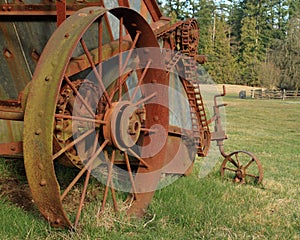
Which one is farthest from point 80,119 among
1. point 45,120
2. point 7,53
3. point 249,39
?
point 249,39

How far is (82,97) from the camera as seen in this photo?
3574 millimetres

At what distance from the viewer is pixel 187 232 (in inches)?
147

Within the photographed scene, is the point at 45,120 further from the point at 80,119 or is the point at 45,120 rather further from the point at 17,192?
the point at 17,192

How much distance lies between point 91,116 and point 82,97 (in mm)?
170

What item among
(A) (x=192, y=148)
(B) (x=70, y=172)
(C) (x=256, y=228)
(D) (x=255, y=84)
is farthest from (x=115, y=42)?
(D) (x=255, y=84)

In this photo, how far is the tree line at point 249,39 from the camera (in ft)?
152

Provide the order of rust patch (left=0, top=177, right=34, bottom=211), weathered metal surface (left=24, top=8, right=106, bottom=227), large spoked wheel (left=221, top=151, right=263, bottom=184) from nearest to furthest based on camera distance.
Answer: weathered metal surface (left=24, top=8, right=106, bottom=227) < rust patch (left=0, top=177, right=34, bottom=211) < large spoked wheel (left=221, top=151, right=263, bottom=184)

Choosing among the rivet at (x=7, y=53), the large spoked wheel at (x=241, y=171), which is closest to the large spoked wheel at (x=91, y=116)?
the rivet at (x=7, y=53)

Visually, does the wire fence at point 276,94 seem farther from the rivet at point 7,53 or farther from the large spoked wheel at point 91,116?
the rivet at point 7,53

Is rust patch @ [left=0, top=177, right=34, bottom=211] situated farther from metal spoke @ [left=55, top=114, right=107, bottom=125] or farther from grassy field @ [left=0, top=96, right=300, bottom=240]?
metal spoke @ [left=55, top=114, right=107, bottom=125]

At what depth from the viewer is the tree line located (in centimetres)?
4619

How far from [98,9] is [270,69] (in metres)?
46.1

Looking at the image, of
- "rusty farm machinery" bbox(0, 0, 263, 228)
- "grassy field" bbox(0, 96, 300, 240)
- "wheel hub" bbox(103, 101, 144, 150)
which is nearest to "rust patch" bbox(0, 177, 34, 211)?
"grassy field" bbox(0, 96, 300, 240)

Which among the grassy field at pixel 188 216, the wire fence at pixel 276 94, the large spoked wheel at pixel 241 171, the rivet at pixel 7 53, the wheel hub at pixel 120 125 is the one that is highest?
the rivet at pixel 7 53
